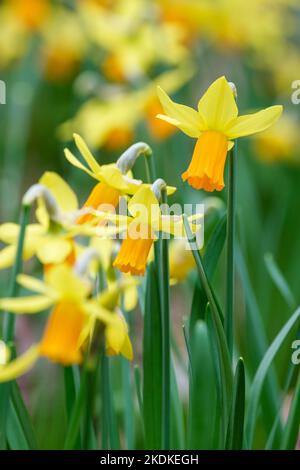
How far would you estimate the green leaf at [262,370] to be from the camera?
1.11 m

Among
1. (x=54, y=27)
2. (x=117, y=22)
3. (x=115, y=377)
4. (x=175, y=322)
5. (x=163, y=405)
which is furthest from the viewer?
(x=54, y=27)

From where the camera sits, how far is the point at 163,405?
1085mm

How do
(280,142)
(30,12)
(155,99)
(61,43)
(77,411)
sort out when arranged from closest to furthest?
1. (77,411)
2. (155,99)
3. (280,142)
4. (30,12)
5. (61,43)

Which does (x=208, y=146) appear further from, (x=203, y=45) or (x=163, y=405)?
(x=203, y=45)

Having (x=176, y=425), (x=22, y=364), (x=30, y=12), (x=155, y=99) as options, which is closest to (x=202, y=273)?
(x=22, y=364)

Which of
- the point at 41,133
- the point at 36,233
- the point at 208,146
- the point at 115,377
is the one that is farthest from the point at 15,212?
the point at 208,146

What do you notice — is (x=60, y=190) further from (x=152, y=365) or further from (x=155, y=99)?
(x=155, y=99)

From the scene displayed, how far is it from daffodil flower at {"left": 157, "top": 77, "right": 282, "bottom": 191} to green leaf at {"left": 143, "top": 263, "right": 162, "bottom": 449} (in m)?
0.17

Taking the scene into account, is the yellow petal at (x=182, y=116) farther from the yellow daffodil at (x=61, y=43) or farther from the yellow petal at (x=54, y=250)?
the yellow daffodil at (x=61, y=43)

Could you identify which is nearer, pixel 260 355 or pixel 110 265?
pixel 110 265

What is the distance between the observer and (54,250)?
40.4 inches

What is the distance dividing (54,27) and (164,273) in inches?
95.9

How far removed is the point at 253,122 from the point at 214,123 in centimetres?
5

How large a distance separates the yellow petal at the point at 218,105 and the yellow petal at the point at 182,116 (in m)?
0.01
